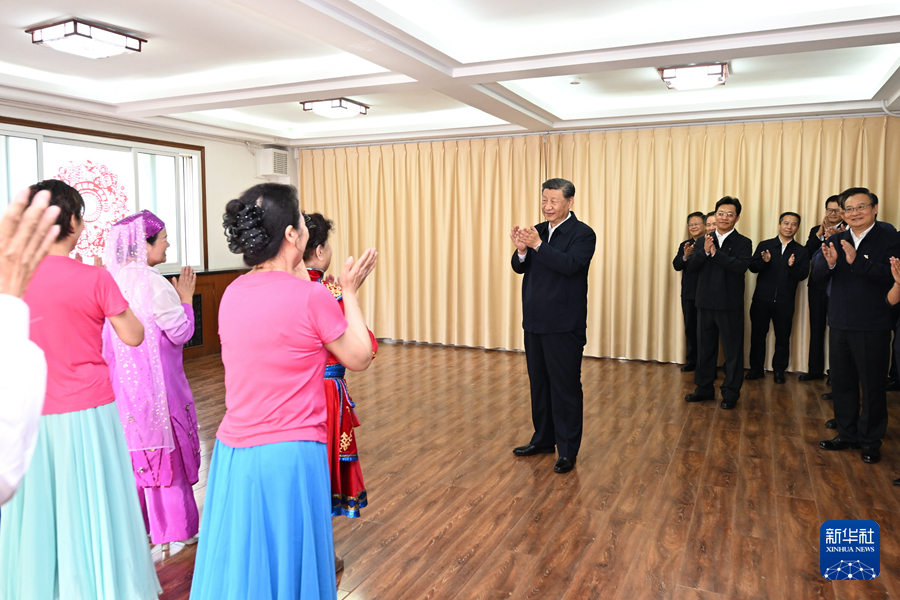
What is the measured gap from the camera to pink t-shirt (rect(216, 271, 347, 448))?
1592 millimetres

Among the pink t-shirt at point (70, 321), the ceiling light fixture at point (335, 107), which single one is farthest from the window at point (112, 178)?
the pink t-shirt at point (70, 321)

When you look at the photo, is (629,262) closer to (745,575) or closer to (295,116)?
(295,116)

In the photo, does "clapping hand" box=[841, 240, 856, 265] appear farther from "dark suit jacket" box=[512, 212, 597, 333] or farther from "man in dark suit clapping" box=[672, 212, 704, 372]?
"man in dark suit clapping" box=[672, 212, 704, 372]

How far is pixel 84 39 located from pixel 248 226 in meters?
3.43

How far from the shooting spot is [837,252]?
394 centimetres

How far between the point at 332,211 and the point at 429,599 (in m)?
6.70

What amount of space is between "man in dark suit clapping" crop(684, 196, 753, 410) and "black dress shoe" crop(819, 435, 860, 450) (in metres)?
0.96

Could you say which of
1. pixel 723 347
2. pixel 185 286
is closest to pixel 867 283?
pixel 723 347

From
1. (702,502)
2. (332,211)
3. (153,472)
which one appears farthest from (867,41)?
(332,211)

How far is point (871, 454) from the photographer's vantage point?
3854mm

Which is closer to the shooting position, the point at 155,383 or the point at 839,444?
the point at 155,383

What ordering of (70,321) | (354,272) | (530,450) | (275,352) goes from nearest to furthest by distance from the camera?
(275,352)
(354,272)
(70,321)
(530,450)

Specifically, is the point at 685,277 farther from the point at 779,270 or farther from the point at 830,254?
the point at 830,254

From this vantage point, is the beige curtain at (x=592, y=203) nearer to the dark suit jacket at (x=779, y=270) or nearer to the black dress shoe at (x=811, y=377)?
the black dress shoe at (x=811, y=377)
